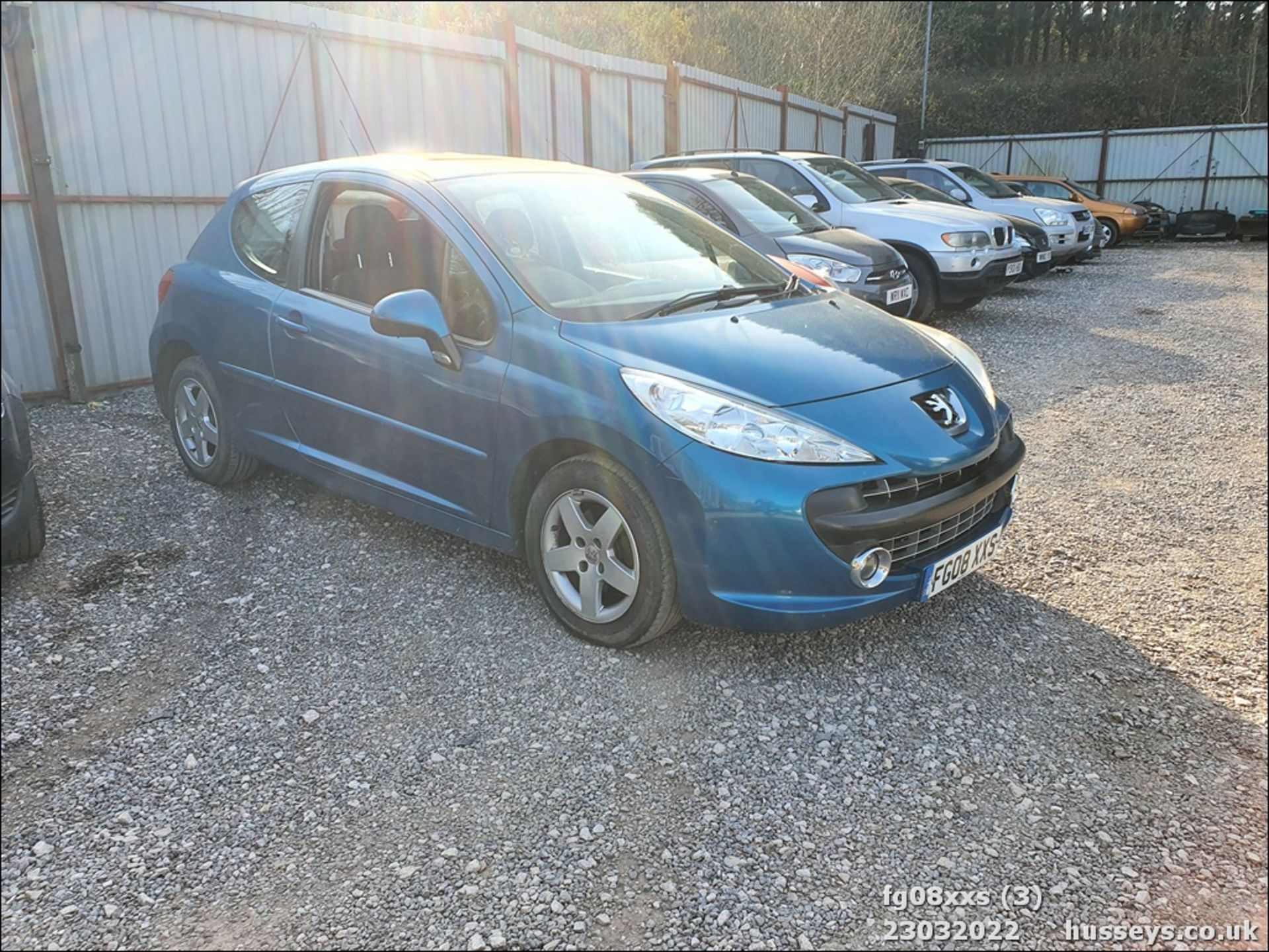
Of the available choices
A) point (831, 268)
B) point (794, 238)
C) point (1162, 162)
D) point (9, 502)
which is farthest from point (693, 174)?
point (1162, 162)

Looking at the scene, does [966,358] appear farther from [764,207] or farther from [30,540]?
[764,207]

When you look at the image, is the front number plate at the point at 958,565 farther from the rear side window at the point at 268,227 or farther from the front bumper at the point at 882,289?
the front bumper at the point at 882,289

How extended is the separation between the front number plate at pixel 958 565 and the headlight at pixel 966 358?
53 cm

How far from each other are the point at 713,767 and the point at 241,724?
1353 mm

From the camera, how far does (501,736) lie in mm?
2781

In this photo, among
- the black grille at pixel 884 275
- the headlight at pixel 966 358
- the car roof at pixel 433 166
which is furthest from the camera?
the black grille at pixel 884 275

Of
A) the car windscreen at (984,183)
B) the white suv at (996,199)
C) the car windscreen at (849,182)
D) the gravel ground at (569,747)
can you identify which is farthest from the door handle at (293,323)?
the car windscreen at (984,183)

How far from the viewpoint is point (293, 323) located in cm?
393

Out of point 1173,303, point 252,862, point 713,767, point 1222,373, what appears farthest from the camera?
point 1173,303

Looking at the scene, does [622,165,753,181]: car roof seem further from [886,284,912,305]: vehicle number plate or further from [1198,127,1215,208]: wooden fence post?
[1198,127,1215,208]: wooden fence post

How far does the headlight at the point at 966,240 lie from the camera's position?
29.8ft

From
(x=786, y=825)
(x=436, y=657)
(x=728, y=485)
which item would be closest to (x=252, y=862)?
(x=436, y=657)

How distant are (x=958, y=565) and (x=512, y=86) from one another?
7.78 metres

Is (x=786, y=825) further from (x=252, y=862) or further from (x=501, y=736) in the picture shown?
(x=252, y=862)
